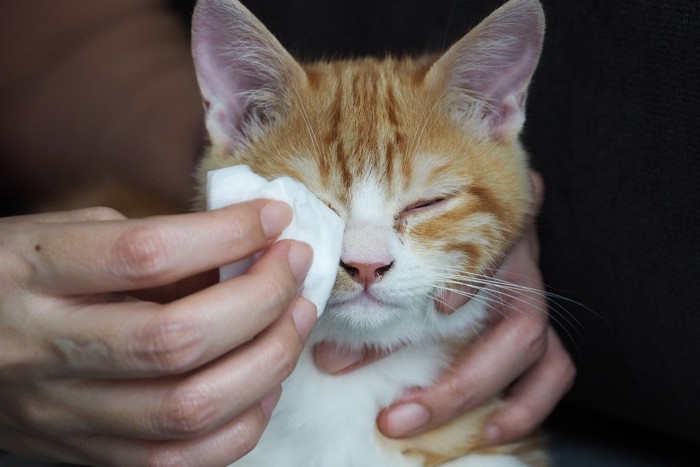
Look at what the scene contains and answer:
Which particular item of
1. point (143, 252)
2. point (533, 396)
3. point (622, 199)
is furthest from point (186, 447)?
point (622, 199)

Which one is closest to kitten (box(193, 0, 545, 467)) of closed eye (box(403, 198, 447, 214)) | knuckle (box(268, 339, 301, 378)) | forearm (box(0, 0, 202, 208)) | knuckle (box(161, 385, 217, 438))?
closed eye (box(403, 198, 447, 214))

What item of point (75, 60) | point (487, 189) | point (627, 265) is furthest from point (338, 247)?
point (75, 60)

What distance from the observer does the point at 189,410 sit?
81 centimetres

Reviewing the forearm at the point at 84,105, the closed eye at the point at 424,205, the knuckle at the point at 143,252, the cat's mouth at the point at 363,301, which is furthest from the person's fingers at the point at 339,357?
the forearm at the point at 84,105

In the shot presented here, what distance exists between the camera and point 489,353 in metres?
1.31

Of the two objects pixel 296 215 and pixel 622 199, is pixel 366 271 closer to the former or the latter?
pixel 296 215

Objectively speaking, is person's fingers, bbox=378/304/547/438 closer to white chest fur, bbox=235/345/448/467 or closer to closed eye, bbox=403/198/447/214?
white chest fur, bbox=235/345/448/467

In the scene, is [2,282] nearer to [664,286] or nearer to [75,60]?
[75,60]

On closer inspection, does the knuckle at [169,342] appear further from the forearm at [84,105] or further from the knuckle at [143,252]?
the forearm at [84,105]

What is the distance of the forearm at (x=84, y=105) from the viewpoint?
5.54 ft

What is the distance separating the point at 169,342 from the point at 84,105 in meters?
1.15

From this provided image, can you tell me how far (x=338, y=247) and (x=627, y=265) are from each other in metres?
0.78

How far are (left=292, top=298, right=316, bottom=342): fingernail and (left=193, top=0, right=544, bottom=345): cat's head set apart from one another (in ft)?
0.47

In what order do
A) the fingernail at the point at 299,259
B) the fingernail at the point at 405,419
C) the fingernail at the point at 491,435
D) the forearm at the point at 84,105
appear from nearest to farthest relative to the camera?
the fingernail at the point at 299,259 → the fingernail at the point at 405,419 → the fingernail at the point at 491,435 → the forearm at the point at 84,105
